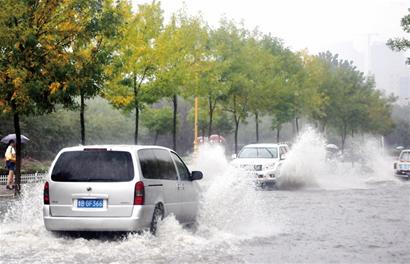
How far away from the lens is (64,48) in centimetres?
2234

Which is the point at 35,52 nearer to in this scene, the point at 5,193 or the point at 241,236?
the point at 5,193

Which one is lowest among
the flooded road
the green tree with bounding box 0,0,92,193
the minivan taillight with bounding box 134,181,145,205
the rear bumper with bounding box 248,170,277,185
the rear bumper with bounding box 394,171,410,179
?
the flooded road

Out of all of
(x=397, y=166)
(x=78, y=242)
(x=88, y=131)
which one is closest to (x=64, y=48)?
(x=78, y=242)

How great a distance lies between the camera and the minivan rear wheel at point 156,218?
1153cm

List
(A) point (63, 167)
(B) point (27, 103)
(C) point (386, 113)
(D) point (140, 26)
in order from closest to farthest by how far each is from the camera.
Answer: (A) point (63, 167), (B) point (27, 103), (D) point (140, 26), (C) point (386, 113)

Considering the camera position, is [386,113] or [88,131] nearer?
[88,131]

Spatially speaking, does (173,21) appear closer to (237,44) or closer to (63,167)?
(237,44)

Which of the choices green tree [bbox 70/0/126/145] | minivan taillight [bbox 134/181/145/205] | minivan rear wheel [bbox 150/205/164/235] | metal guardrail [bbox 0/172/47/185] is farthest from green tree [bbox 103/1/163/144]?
minivan taillight [bbox 134/181/145/205]

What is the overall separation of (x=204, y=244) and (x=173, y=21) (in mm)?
25350

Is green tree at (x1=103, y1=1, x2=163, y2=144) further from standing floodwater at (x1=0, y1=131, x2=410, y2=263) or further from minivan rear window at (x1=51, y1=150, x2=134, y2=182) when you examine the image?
minivan rear window at (x1=51, y1=150, x2=134, y2=182)

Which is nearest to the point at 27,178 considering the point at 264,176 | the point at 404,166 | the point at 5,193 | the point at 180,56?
the point at 5,193

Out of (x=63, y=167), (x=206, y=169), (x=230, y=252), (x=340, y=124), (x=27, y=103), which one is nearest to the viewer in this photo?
(x=230, y=252)

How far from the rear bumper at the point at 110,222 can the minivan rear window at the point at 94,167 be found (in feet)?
1.89

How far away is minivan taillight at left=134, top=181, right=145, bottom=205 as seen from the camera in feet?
36.7
